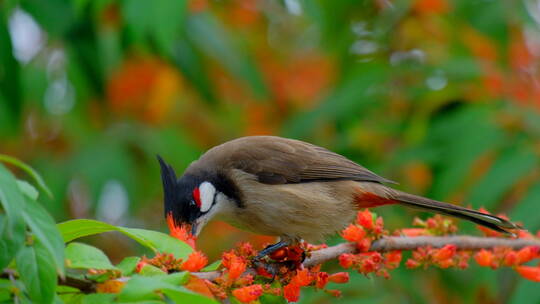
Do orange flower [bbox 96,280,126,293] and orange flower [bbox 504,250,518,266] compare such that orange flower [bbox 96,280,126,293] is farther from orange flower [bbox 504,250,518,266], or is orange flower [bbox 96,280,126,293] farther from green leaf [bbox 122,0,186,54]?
green leaf [bbox 122,0,186,54]

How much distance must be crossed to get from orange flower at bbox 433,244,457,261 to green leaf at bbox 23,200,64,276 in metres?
1.49

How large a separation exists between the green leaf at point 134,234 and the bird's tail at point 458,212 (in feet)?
4.74

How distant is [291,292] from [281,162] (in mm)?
1566

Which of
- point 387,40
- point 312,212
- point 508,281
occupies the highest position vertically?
point 387,40

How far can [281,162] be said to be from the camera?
12.2 feet

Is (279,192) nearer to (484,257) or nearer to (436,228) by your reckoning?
(436,228)

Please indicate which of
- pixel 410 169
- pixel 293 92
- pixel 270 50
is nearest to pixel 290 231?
pixel 410 169

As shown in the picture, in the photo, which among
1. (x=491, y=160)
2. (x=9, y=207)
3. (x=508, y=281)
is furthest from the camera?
(x=491, y=160)

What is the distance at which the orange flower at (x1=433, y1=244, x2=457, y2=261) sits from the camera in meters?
2.62

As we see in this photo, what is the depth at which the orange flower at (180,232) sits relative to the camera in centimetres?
240

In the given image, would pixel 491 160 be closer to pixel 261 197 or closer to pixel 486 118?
pixel 486 118

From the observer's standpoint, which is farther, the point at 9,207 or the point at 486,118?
the point at 486,118

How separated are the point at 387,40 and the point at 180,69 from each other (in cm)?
132

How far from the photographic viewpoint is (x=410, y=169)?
4180 millimetres
